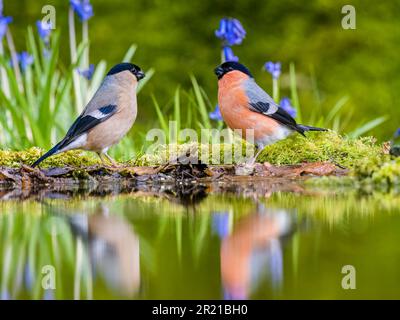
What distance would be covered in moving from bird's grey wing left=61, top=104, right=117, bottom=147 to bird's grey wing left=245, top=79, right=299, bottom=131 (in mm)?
958

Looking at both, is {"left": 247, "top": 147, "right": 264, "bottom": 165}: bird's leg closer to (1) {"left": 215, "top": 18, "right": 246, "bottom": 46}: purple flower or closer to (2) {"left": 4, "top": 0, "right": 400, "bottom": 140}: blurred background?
(1) {"left": 215, "top": 18, "right": 246, "bottom": 46}: purple flower

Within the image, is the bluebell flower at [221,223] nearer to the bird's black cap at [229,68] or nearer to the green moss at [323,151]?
the green moss at [323,151]

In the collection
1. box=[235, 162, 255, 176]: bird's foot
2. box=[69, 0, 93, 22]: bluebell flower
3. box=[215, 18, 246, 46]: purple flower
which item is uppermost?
box=[69, 0, 93, 22]: bluebell flower

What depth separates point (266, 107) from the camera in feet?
17.6

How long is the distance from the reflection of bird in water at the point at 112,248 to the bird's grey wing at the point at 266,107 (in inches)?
80.0

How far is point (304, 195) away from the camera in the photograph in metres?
4.05

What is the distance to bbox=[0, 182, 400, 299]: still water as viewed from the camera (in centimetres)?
222

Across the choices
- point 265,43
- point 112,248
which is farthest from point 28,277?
point 265,43

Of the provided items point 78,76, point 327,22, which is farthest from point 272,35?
point 78,76

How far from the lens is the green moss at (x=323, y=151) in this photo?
197 inches

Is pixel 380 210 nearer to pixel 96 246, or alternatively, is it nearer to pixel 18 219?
pixel 96 246

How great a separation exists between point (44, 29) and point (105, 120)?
1966mm

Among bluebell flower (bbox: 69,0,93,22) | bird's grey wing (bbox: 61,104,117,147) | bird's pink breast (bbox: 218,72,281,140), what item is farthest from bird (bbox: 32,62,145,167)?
bluebell flower (bbox: 69,0,93,22)

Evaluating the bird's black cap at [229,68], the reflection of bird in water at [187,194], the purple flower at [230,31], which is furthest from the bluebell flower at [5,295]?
the purple flower at [230,31]
